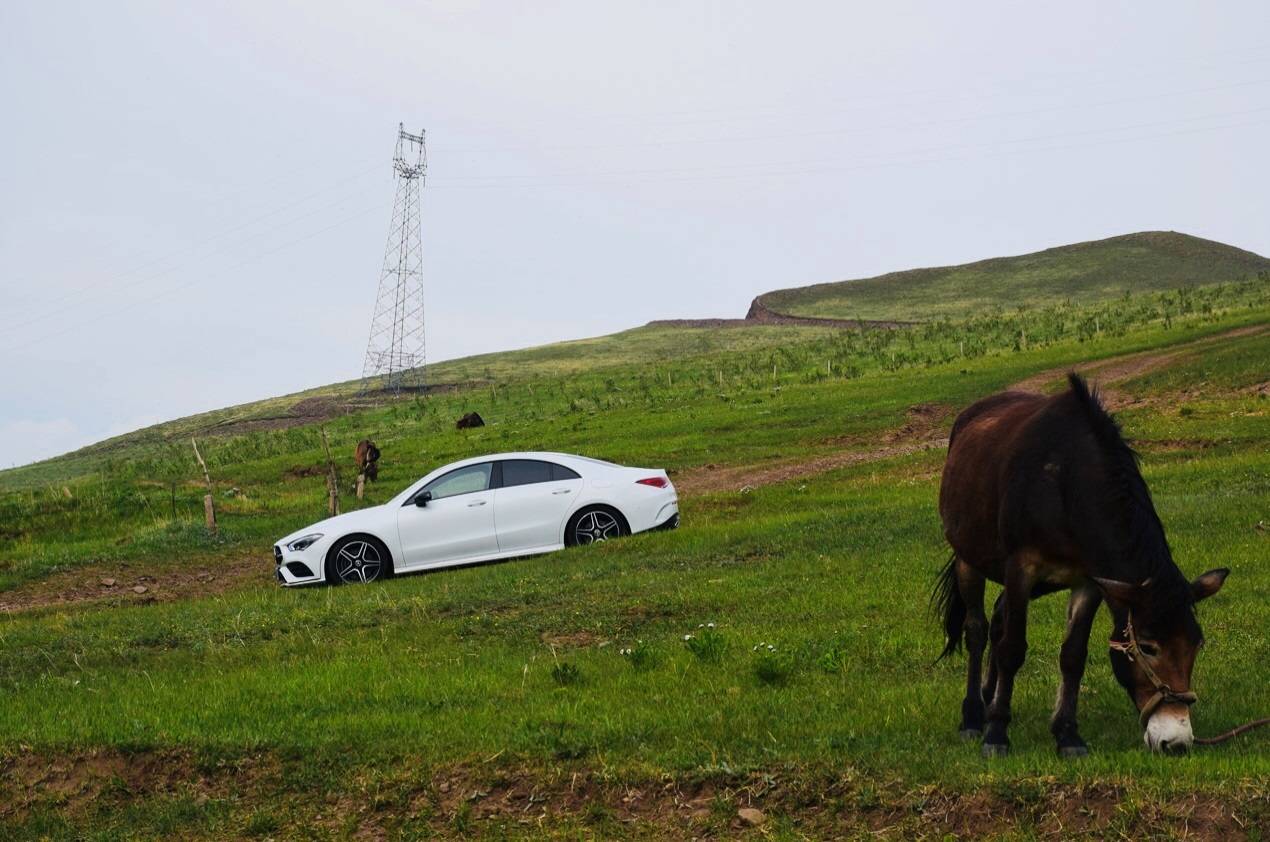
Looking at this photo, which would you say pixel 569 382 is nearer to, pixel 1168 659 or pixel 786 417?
pixel 786 417

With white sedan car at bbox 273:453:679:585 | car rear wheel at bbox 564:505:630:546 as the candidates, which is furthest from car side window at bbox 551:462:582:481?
car rear wheel at bbox 564:505:630:546

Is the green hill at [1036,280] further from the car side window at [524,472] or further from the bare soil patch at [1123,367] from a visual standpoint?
the car side window at [524,472]

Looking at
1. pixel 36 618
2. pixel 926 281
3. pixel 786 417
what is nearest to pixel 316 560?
pixel 36 618

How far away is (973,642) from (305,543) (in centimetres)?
1242

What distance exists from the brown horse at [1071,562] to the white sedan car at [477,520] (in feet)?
36.2

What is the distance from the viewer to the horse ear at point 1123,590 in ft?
20.3

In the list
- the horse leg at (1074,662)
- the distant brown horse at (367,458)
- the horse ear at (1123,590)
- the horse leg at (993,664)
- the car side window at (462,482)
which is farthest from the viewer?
the distant brown horse at (367,458)

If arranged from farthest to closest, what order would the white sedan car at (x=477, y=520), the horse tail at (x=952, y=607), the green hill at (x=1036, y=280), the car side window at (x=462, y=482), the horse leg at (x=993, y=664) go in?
the green hill at (x=1036, y=280)
the car side window at (x=462, y=482)
the white sedan car at (x=477, y=520)
the horse tail at (x=952, y=607)
the horse leg at (x=993, y=664)

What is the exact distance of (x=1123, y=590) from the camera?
6.20 m

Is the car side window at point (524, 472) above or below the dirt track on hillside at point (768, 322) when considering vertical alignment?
below

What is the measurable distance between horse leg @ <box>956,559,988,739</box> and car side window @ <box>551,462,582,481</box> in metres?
10.9

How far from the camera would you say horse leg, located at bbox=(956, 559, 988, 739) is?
765 cm

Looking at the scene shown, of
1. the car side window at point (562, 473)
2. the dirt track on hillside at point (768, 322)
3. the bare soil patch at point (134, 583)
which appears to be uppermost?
the dirt track on hillside at point (768, 322)

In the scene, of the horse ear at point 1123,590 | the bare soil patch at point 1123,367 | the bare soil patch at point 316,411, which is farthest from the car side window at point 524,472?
the bare soil patch at point 316,411
